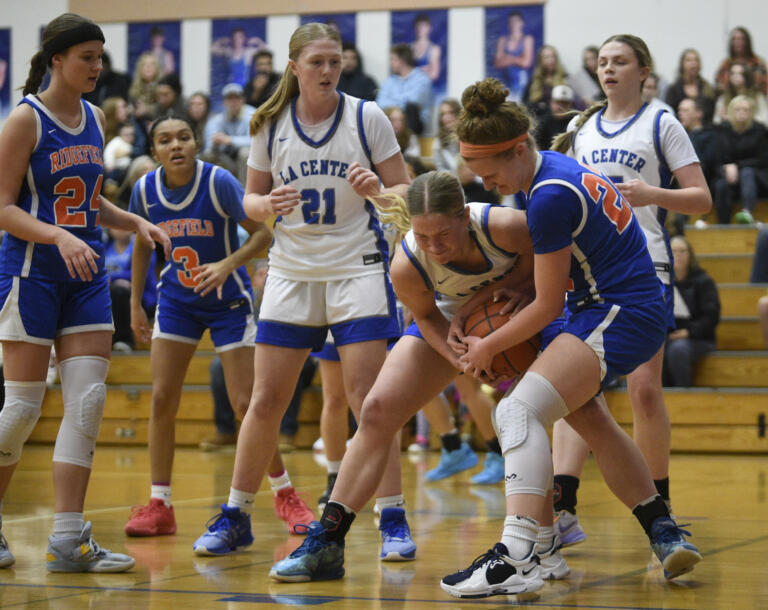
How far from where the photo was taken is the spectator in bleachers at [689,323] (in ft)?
29.9

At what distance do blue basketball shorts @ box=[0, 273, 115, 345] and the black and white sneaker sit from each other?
5.26 feet

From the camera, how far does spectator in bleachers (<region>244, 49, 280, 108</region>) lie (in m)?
13.4

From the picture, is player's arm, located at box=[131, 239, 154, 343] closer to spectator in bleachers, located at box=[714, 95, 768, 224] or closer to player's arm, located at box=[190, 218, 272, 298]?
player's arm, located at box=[190, 218, 272, 298]

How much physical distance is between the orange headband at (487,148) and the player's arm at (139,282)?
2.12 metres

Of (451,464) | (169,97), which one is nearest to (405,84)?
(169,97)

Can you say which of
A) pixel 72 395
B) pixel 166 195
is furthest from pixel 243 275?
pixel 72 395

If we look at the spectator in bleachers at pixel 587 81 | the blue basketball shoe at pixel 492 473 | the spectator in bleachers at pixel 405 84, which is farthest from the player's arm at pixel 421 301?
the spectator in bleachers at pixel 405 84

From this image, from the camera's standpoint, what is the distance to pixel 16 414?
3.88m

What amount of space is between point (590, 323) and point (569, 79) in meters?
10.5

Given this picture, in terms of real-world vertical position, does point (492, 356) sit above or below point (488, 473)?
above

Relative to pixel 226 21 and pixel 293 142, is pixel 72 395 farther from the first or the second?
pixel 226 21

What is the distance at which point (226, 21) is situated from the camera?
50.7 ft

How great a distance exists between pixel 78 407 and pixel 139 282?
139cm

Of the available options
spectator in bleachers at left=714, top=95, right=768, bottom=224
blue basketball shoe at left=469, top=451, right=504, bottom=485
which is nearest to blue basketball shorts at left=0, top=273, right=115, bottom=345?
blue basketball shoe at left=469, top=451, right=504, bottom=485
